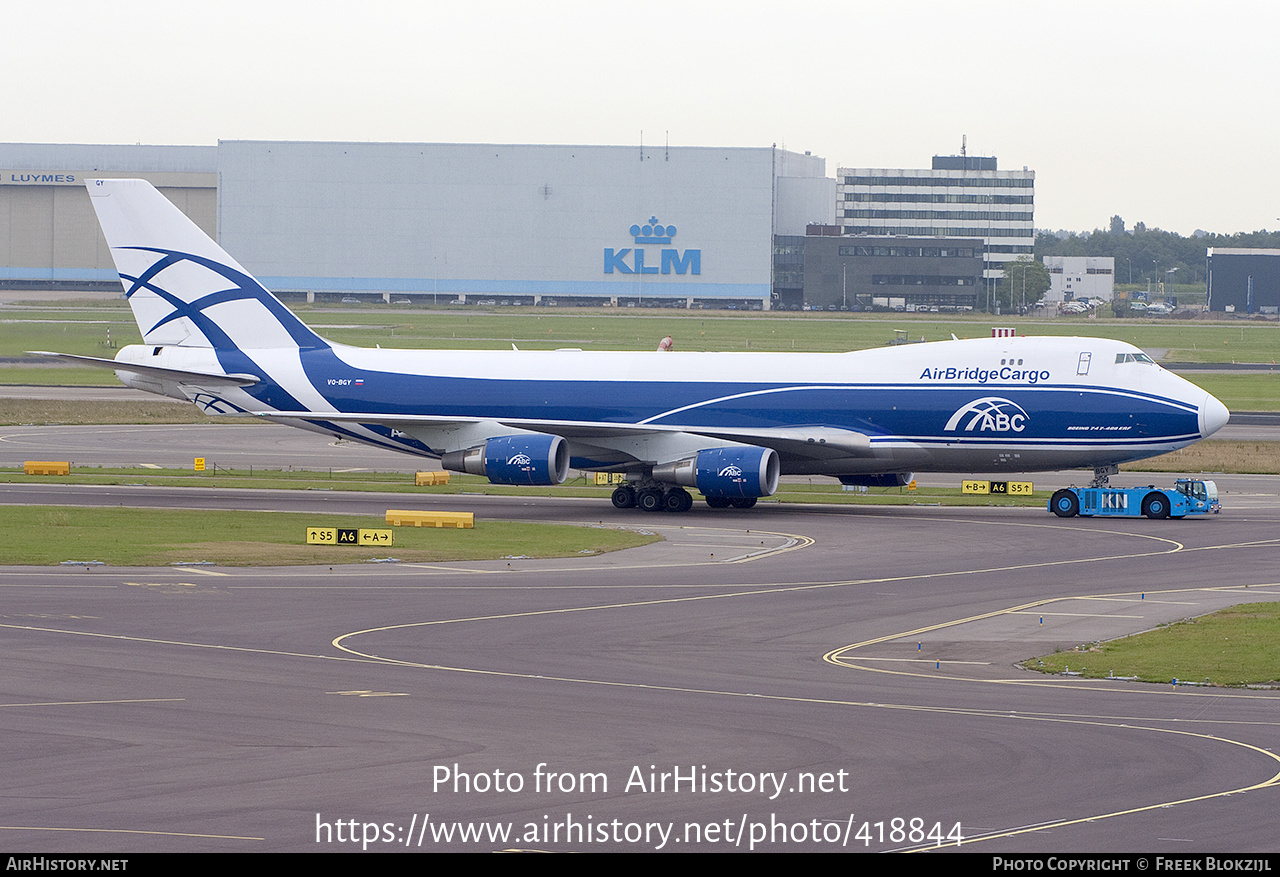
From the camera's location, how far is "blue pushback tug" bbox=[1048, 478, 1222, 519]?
172ft

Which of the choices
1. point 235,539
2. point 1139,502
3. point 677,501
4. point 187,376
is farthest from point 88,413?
point 1139,502

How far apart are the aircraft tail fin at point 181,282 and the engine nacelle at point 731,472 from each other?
16.0 metres

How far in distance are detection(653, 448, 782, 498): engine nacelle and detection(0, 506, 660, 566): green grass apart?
4850mm

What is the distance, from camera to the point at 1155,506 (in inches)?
2071

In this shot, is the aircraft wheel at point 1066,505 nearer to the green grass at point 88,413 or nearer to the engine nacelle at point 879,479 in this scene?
the engine nacelle at point 879,479

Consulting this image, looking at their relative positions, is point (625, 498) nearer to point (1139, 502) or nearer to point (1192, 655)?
point (1139, 502)

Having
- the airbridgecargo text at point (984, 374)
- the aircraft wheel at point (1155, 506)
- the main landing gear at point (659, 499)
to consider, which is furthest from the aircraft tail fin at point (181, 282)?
the aircraft wheel at point (1155, 506)

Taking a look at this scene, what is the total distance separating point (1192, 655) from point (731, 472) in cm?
2416

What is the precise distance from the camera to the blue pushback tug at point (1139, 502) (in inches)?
2066

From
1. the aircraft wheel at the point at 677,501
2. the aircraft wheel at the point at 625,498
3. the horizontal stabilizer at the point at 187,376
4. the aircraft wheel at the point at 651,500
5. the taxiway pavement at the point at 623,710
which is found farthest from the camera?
the horizontal stabilizer at the point at 187,376

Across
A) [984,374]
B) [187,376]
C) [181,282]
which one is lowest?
[187,376]

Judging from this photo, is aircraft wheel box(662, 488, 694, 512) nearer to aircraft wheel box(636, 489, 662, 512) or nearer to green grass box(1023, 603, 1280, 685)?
aircraft wheel box(636, 489, 662, 512)

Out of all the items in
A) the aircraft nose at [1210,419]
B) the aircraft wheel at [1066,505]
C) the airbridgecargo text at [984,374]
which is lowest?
the aircraft wheel at [1066,505]
